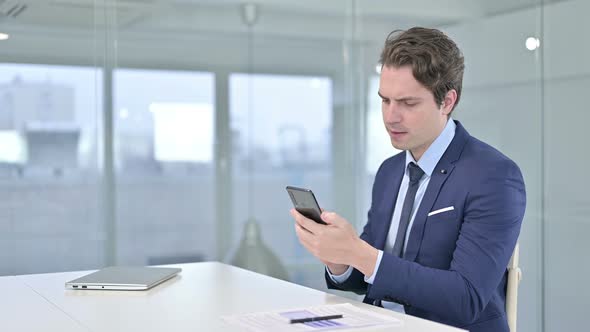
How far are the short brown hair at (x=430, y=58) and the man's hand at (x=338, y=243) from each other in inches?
21.6

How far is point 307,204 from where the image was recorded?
2.30 m

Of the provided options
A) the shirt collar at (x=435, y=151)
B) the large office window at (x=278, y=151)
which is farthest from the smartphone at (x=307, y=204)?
the large office window at (x=278, y=151)

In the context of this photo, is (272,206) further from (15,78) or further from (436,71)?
(436,71)

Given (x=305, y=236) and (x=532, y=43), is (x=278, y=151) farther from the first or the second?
A: (x=305, y=236)

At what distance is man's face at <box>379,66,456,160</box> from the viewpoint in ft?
8.26

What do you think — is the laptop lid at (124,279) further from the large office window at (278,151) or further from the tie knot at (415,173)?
the large office window at (278,151)

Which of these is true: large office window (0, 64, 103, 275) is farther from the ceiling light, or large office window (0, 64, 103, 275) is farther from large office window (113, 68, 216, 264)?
the ceiling light

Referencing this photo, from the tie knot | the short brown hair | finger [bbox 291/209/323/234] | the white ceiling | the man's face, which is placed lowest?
finger [bbox 291/209/323/234]

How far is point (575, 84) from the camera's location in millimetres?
4590

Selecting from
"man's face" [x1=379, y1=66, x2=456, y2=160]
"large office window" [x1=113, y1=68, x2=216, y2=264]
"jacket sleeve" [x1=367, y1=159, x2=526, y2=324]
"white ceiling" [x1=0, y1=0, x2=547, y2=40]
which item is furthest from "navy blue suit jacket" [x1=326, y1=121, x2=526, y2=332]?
"white ceiling" [x1=0, y1=0, x2=547, y2=40]

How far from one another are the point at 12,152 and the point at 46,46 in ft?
1.92

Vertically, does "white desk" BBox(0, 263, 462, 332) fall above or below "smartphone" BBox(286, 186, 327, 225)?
below

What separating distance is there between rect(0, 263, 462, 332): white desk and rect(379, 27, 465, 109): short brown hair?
0.72 meters

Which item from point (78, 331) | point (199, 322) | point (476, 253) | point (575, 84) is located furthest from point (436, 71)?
point (575, 84)
